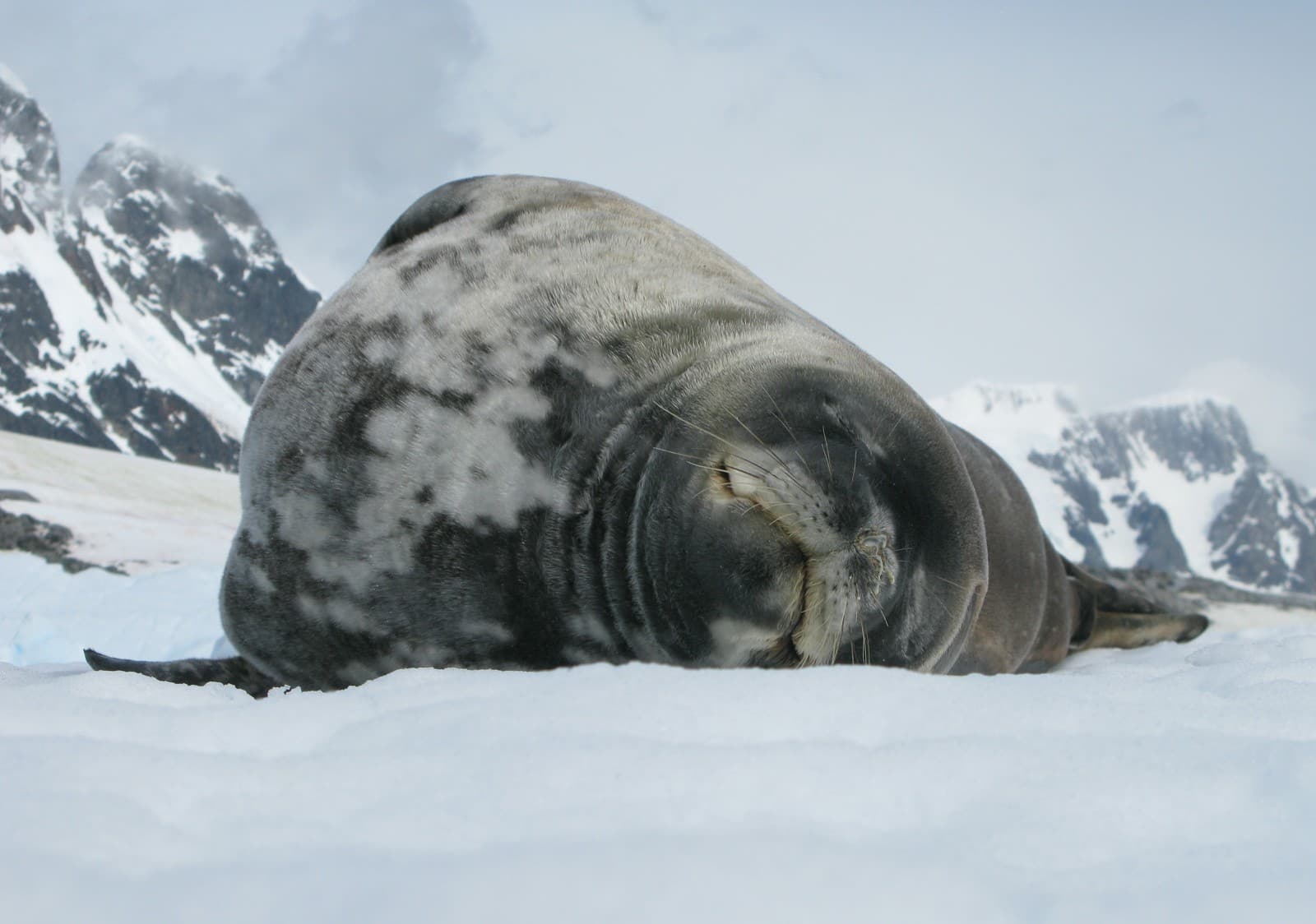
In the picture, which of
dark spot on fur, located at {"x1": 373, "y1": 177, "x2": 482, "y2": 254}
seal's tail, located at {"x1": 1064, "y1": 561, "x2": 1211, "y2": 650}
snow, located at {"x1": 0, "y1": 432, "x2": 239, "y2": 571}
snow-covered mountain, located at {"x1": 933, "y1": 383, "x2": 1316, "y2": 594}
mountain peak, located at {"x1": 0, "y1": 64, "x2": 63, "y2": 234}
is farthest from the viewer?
snow-covered mountain, located at {"x1": 933, "y1": 383, "x2": 1316, "y2": 594}

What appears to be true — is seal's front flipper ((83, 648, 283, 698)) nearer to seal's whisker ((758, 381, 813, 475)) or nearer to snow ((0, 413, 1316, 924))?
snow ((0, 413, 1316, 924))

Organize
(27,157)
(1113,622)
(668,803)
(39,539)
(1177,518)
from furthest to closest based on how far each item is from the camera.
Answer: (1177,518) < (27,157) < (39,539) < (1113,622) < (668,803)

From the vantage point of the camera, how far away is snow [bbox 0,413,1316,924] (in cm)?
91

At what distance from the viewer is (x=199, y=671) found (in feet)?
10.1

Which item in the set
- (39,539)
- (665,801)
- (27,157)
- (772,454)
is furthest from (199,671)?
(27,157)

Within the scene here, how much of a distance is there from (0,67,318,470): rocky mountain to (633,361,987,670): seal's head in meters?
81.2

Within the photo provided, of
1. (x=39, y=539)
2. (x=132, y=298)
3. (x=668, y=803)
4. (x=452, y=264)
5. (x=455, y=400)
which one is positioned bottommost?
(x=39, y=539)

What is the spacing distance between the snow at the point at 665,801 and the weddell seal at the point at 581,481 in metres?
0.49

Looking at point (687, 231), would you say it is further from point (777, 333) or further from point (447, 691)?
point (447, 691)

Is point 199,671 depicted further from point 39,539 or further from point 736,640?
point 39,539

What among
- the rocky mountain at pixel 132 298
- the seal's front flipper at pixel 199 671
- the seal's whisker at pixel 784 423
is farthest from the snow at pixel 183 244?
the seal's whisker at pixel 784 423

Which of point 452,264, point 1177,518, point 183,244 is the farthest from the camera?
point 1177,518

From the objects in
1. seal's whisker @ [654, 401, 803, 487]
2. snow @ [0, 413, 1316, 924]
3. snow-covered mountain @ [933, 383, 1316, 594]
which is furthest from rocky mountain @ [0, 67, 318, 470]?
snow-covered mountain @ [933, 383, 1316, 594]

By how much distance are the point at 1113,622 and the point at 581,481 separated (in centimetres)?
357
